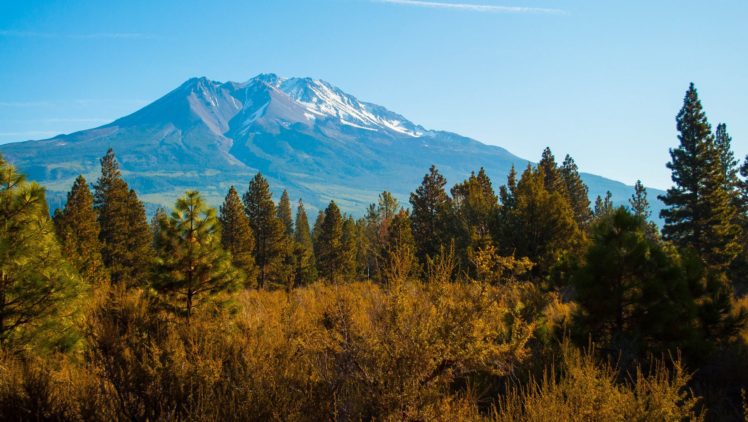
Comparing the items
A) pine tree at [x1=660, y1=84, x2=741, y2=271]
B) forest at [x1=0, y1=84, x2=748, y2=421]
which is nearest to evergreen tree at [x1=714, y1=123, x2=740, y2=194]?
pine tree at [x1=660, y1=84, x2=741, y2=271]

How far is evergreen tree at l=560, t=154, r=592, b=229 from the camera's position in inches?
1644

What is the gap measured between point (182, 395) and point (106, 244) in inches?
1306

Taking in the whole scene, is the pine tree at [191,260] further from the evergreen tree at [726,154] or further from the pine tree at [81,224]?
the evergreen tree at [726,154]

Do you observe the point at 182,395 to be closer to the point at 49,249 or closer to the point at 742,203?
the point at 49,249

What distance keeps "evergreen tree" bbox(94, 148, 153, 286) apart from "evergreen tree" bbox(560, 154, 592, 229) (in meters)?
39.1

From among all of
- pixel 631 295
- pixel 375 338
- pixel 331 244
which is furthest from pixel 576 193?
pixel 375 338

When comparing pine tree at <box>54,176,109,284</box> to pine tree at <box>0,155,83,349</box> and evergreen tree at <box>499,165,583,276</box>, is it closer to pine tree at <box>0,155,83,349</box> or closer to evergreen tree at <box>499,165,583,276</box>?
pine tree at <box>0,155,83,349</box>

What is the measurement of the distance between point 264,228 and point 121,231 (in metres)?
12.0

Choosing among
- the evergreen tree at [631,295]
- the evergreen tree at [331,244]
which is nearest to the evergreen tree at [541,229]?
the evergreen tree at [631,295]

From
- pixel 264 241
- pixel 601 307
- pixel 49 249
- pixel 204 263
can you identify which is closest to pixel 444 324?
pixel 601 307

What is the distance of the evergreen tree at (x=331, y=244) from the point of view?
1607 inches

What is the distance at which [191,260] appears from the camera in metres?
8.16

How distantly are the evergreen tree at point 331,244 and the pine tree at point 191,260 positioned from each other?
30.8 metres

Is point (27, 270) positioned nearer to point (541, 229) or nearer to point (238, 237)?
point (541, 229)
